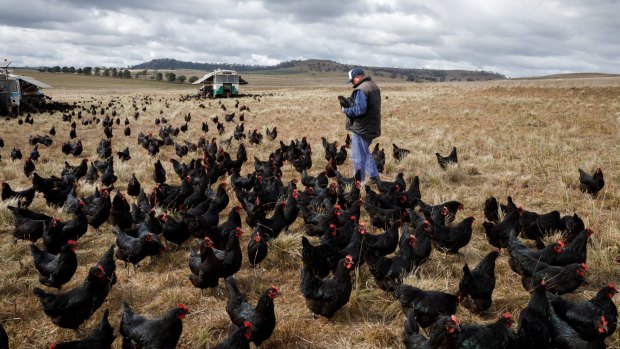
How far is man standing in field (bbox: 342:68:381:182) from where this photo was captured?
30.8 feet

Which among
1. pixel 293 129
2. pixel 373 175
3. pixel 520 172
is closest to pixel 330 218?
pixel 373 175

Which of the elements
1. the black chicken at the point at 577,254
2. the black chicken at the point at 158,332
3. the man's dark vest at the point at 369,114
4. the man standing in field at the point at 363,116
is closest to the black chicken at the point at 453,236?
the black chicken at the point at 577,254

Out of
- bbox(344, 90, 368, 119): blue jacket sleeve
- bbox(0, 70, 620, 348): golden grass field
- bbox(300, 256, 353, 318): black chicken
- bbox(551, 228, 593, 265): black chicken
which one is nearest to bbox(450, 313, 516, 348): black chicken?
bbox(0, 70, 620, 348): golden grass field

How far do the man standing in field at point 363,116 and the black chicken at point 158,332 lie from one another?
612cm

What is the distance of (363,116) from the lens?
9609 mm

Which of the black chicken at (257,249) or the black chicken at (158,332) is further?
the black chicken at (257,249)

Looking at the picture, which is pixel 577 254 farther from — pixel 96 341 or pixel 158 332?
pixel 96 341

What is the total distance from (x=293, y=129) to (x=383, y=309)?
56.2ft

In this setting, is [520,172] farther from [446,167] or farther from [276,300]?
[276,300]

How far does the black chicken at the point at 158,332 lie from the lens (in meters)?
4.15

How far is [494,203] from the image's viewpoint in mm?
7750

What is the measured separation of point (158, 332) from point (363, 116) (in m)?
6.86

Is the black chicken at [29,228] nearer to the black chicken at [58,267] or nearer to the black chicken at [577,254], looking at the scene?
the black chicken at [58,267]

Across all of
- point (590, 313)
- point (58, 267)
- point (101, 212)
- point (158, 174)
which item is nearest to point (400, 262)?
point (590, 313)
